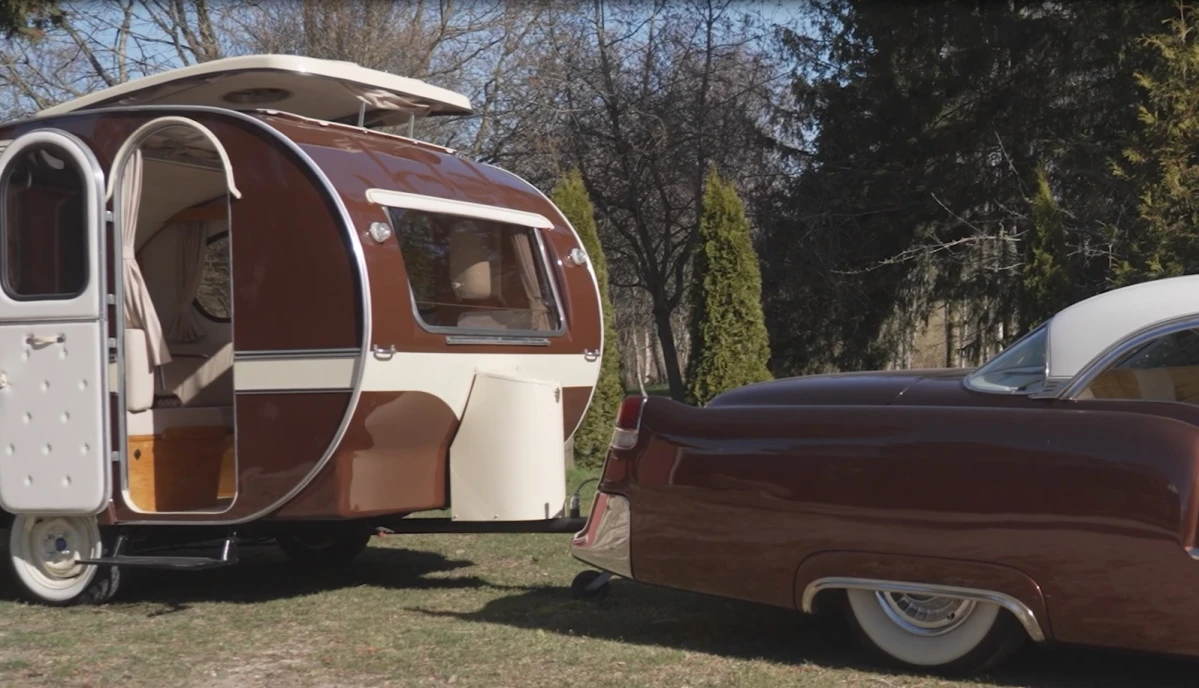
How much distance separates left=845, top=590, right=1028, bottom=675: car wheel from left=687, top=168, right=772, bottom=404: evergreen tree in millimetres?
9215

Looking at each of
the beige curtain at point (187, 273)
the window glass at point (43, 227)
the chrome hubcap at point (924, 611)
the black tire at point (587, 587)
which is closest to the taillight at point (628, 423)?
the black tire at point (587, 587)

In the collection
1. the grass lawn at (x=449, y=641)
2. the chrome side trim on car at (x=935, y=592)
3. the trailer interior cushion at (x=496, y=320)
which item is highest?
the trailer interior cushion at (x=496, y=320)

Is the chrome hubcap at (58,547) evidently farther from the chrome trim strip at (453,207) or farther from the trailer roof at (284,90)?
the chrome trim strip at (453,207)

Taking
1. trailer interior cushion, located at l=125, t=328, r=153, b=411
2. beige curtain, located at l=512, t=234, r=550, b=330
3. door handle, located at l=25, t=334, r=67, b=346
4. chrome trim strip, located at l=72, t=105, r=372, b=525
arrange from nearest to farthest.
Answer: chrome trim strip, located at l=72, t=105, r=372, b=525 < door handle, located at l=25, t=334, r=67, b=346 < trailer interior cushion, located at l=125, t=328, r=153, b=411 < beige curtain, located at l=512, t=234, r=550, b=330

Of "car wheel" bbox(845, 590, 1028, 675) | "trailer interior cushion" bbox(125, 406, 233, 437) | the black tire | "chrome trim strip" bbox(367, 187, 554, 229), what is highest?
"chrome trim strip" bbox(367, 187, 554, 229)

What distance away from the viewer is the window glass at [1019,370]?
5.16 m

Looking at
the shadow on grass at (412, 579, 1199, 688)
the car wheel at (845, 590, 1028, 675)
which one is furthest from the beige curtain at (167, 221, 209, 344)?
the car wheel at (845, 590, 1028, 675)

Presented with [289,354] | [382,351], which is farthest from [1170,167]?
[289,354]

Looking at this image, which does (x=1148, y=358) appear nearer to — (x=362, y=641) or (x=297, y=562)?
(x=362, y=641)

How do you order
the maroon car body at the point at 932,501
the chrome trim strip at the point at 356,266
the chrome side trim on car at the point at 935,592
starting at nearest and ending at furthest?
the maroon car body at the point at 932,501 < the chrome side trim on car at the point at 935,592 < the chrome trim strip at the point at 356,266

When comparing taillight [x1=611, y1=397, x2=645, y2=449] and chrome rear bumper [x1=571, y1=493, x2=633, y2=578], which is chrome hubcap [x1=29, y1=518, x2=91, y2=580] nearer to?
chrome rear bumper [x1=571, y1=493, x2=633, y2=578]

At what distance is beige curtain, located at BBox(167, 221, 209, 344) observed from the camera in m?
8.98

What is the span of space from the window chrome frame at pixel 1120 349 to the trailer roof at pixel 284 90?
4.39 meters

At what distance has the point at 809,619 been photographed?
6203 mm
